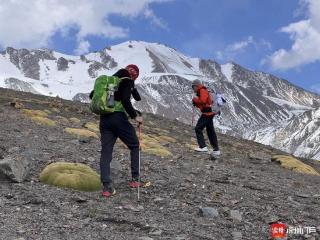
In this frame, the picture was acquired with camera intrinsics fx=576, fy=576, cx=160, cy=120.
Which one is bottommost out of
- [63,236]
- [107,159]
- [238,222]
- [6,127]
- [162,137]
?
[63,236]

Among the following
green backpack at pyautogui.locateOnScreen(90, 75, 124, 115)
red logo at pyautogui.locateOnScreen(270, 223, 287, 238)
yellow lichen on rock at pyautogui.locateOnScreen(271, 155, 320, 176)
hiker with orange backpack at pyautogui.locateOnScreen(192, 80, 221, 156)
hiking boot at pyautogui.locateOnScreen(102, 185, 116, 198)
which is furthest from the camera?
yellow lichen on rock at pyautogui.locateOnScreen(271, 155, 320, 176)

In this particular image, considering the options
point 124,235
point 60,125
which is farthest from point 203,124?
point 124,235

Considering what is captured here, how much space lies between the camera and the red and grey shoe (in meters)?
10.9

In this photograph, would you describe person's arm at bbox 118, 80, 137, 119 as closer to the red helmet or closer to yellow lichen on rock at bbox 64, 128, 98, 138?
the red helmet

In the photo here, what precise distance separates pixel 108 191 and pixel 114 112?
156 centimetres

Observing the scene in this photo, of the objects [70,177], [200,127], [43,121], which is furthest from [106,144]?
[43,121]

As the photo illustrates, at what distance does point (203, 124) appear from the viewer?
19.2 meters

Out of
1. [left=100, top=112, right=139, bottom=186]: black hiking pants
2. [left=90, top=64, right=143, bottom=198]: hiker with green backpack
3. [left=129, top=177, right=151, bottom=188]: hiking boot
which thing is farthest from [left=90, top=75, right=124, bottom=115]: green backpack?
[left=129, top=177, right=151, bottom=188]: hiking boot

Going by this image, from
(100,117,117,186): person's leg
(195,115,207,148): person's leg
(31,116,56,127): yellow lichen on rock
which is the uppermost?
(31,116,56,127): yellow lichen on rock

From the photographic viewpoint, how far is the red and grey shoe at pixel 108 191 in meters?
10.9

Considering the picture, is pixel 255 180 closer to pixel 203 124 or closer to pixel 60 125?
pixel 203 124

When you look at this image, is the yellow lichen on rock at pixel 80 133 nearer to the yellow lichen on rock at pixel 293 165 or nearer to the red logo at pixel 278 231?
the yellow lichen on rock at pixel 293 165

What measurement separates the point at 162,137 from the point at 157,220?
15869 mm

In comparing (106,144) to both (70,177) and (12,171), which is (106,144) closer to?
(70,177)
